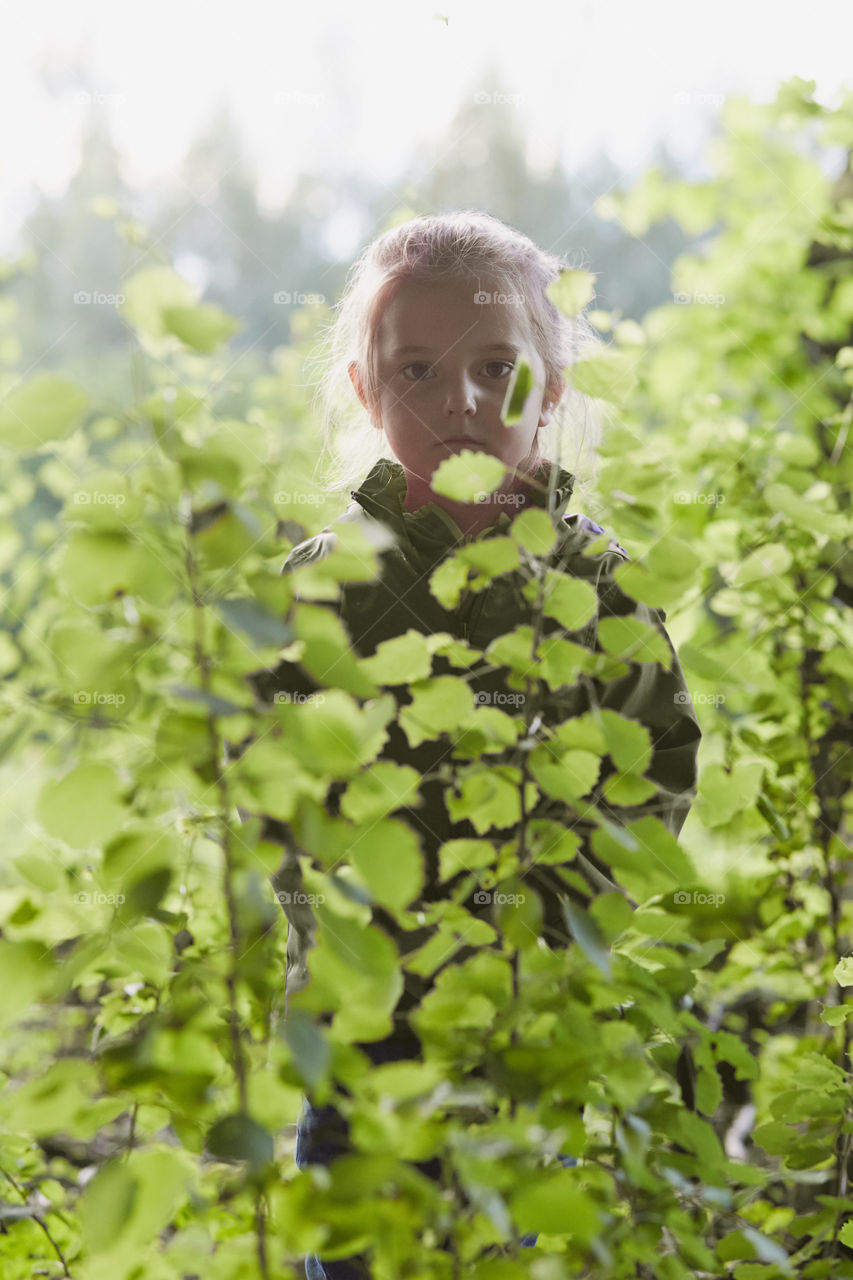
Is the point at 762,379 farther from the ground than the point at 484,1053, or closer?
closer

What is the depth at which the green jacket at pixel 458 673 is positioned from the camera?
804 millimetres

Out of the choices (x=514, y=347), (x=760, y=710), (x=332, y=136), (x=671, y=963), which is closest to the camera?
(x=671, y=963)

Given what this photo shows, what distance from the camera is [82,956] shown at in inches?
18.9

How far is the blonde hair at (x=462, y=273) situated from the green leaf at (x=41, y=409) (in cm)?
51

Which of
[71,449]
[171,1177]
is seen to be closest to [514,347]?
[171,1177]

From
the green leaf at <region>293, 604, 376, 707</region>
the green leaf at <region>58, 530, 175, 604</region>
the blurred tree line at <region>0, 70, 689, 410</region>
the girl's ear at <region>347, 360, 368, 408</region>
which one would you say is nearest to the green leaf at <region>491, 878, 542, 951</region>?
the green leaf at <region>293, 604, 376, 707</region>

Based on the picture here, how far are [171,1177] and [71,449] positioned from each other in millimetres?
1927

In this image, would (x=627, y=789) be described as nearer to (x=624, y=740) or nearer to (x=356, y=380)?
(x=624, y=740)

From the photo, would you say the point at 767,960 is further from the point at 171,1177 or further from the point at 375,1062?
the point at 171,1177

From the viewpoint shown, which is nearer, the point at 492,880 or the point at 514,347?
the point at 492,880

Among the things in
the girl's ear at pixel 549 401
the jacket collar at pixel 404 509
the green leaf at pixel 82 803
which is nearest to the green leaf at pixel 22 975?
the green leaf at pixel 82 803

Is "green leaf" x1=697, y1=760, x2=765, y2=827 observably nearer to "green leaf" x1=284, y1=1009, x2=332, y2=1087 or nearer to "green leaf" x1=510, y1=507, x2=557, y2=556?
"green leaf" x1=510, y1=507, x2=557, y2=556

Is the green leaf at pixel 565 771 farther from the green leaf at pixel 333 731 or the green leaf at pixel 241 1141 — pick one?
the green leaf at pixel 241 1141

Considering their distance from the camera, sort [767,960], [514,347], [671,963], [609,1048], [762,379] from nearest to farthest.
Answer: [609,1048]
[671,963]
[514,347]
[767,960]
[762,379]
